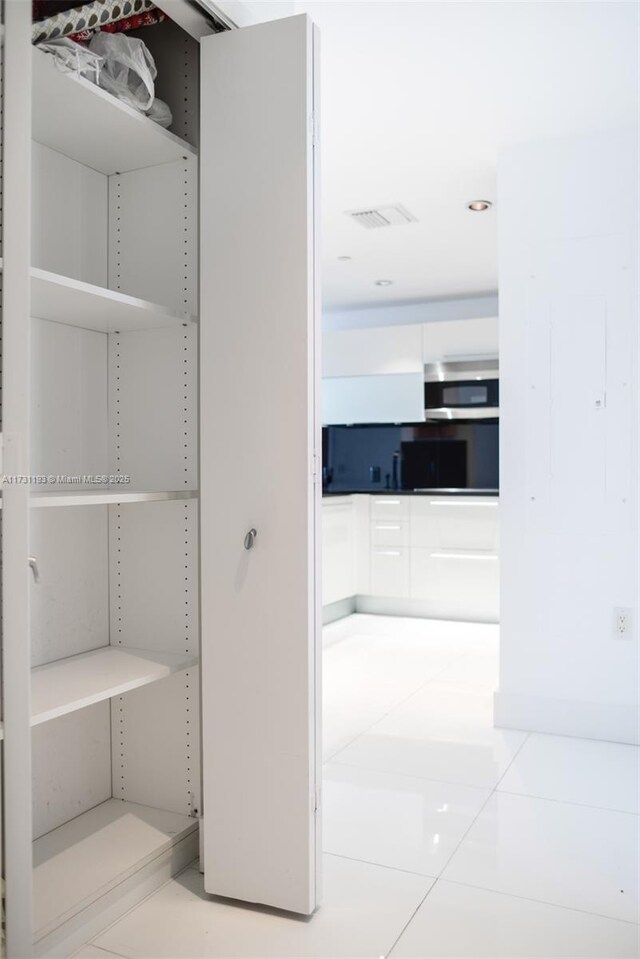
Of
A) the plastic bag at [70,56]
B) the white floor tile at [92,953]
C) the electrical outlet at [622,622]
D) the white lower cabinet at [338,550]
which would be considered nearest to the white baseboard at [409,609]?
the white lower cabinet at [338,550]

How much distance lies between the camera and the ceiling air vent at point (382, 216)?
156 inches

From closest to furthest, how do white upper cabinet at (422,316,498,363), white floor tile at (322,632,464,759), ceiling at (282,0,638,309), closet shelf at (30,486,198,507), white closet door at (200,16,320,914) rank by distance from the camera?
closet shelf at (30,486,198,507)
white closet door at (200,16,320,914)
ceiling at (282,0,638,309)
white floor tile at (322,632,464,759)
white upper cabinet at (422,316,498,363)

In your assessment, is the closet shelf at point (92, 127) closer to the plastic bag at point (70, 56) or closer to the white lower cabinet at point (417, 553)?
the plastic bag at point (70, 56)

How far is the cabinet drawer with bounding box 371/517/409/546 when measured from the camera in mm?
5430

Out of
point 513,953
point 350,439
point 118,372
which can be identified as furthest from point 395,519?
point 513,953

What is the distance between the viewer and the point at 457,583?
17.2 feet

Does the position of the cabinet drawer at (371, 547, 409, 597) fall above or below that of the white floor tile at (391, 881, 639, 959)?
above

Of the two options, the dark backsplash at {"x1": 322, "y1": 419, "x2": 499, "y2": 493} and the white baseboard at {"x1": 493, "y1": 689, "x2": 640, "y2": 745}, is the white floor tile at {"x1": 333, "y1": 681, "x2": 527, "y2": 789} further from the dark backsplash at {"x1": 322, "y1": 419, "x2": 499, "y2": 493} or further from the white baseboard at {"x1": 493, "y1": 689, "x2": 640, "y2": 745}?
the dark backsplash at {"x1": 322, "y1": 419, "x2": 499, "y2": 493}

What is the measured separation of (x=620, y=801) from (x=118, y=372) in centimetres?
210

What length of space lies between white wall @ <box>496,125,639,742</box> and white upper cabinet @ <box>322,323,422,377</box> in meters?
2.59

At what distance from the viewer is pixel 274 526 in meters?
1.75

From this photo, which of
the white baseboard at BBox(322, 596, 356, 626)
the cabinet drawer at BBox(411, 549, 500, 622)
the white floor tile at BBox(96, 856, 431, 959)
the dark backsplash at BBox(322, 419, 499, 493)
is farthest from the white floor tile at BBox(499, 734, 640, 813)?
the dark backsplash at BBox(322, 419, 499, 493)

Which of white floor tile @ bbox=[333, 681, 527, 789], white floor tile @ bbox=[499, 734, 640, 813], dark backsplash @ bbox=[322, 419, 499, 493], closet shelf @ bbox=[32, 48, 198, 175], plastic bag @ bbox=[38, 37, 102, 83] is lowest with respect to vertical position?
white floor tile @ bbox=[499, 734, 640, 813]

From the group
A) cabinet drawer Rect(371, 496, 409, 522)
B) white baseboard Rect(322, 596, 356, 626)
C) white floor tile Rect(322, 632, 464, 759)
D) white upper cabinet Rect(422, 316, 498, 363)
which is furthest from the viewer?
white upper cabinet Rect(422, 316, 498, 363)
